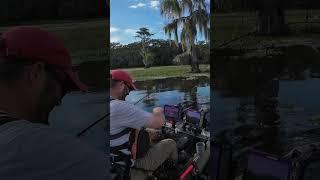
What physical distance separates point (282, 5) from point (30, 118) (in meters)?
3.40

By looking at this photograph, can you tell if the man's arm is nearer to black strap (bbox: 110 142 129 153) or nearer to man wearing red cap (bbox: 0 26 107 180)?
black strap (bbox: 110 142 129 153)

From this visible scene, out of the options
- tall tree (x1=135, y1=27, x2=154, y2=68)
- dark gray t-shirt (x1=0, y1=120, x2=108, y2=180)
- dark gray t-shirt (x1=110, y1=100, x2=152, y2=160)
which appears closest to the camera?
dark gray t-shirt (x1=0, y1=120, x2=108, y2=180)

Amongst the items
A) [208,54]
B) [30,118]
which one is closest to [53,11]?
[208,54]

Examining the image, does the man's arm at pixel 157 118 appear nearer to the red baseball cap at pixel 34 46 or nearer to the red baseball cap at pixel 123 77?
the red baseball cap at pixel 123 77

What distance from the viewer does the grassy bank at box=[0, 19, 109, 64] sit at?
374 centimetres

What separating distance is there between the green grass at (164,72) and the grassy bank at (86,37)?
280 millimetres

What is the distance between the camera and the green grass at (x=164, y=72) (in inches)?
149

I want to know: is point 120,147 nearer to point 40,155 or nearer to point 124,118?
point 124,118

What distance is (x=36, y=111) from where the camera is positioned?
30.0 inches

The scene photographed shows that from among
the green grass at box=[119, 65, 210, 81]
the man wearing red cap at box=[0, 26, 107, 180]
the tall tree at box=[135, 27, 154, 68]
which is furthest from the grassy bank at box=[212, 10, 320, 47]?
the man wearing red cap at box=[0, 26, 107, 180]

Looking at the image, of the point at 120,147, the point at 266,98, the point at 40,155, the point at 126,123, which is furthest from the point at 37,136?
the point at 266,98

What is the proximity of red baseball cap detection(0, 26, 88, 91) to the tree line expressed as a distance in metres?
2.98

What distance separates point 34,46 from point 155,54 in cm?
307

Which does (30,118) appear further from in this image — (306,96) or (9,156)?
(306,96)
